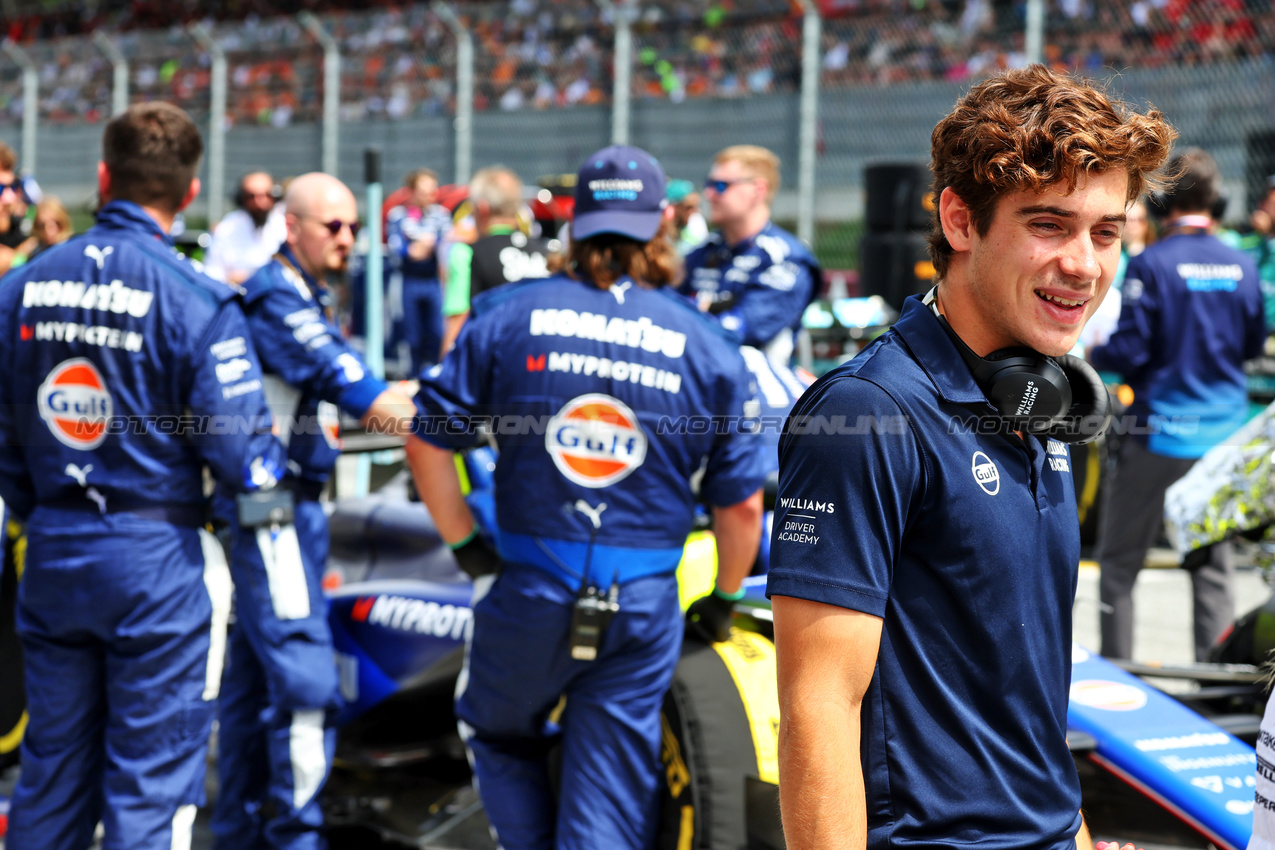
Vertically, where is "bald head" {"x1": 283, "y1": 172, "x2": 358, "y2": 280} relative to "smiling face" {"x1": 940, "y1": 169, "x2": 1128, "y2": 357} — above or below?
above

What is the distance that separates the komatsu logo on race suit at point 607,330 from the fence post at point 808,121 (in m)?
8.38

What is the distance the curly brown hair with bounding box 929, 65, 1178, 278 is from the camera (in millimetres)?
1360

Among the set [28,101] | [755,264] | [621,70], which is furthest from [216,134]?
[755,264]

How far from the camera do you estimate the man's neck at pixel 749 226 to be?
590 centimetres

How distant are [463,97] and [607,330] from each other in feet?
36.0

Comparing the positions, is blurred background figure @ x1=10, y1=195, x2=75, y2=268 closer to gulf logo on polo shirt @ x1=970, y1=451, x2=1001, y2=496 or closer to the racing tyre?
the racing tyre

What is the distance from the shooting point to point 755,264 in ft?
19.0

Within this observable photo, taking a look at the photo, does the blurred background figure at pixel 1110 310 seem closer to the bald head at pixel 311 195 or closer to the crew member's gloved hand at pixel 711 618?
the crew member's gloved hand at pixel 711 618

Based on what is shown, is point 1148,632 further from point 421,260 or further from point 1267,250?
point 421,260

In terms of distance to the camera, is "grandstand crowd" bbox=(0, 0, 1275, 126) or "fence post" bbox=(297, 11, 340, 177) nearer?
"grandstand crowd" bbox=(0, 0, 1275, 126)

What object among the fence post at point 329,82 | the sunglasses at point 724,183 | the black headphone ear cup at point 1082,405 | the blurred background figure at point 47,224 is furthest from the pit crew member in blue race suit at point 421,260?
the black headphone ear cup at point 1082,405

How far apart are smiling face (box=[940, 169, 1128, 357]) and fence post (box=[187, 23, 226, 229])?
46.0 ft

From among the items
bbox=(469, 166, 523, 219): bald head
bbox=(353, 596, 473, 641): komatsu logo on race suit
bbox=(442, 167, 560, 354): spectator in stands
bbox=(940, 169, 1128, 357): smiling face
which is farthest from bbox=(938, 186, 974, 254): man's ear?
bbox=(469, 166, 523, 219): bald head

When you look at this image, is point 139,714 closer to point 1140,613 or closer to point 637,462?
point 637,462
